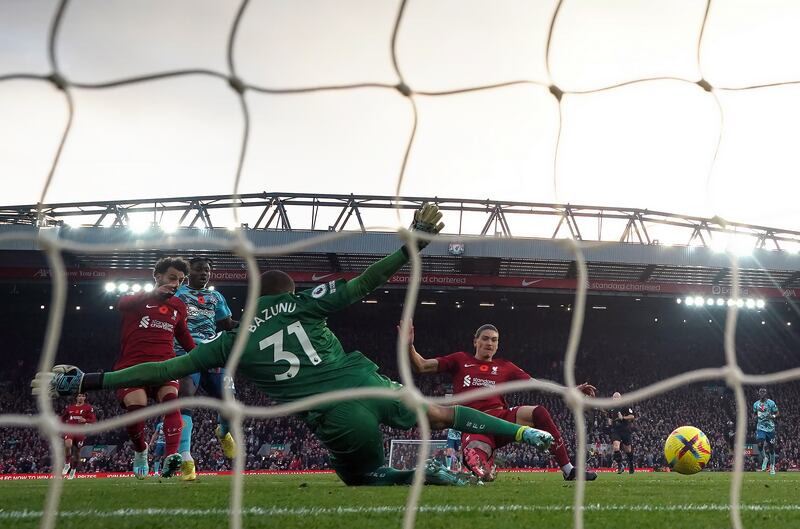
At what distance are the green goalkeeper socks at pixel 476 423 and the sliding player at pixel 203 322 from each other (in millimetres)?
2737

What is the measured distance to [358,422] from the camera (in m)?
4.49

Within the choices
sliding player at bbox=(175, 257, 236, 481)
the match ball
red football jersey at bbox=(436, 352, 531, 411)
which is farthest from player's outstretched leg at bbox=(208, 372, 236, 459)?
the match ball

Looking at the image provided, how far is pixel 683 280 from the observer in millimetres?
23672

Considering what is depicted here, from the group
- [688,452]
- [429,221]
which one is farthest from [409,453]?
[429,221]

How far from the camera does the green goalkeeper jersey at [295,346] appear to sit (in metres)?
4.46

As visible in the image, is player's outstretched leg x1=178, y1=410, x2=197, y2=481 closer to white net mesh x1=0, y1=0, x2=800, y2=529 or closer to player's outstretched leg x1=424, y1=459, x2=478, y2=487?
player's outstretched leg x1=424, y1=459, x2=478, y2=487

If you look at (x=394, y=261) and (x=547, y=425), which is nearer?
(x=394, y=261)

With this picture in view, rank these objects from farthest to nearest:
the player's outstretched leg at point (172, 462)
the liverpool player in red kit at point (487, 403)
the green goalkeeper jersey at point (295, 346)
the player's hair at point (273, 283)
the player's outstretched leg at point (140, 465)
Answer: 1. the player's outstretched leg at point (140, 465)
2. the liverpool player in red kit at point (487, 403)
3. the player's outstretched leg at point (172, 462)
4. the player's hair at point (273, 283)
5. the green goalkeeper jersey at point (295, 346)

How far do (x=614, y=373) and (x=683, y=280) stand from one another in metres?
5.48

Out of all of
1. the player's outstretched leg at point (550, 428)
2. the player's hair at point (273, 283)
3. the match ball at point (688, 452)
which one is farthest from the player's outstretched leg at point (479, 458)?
the match ball at point (688, 452)

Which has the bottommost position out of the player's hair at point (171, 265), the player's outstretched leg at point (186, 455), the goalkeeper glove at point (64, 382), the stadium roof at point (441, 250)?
the player's outstretched leg at point (186, 455)

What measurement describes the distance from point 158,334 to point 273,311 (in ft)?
5.93

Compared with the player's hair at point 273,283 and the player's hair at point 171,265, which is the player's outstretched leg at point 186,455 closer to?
the player's hair at point 171,265

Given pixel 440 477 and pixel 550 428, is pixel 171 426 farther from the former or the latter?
pixel 550 428
